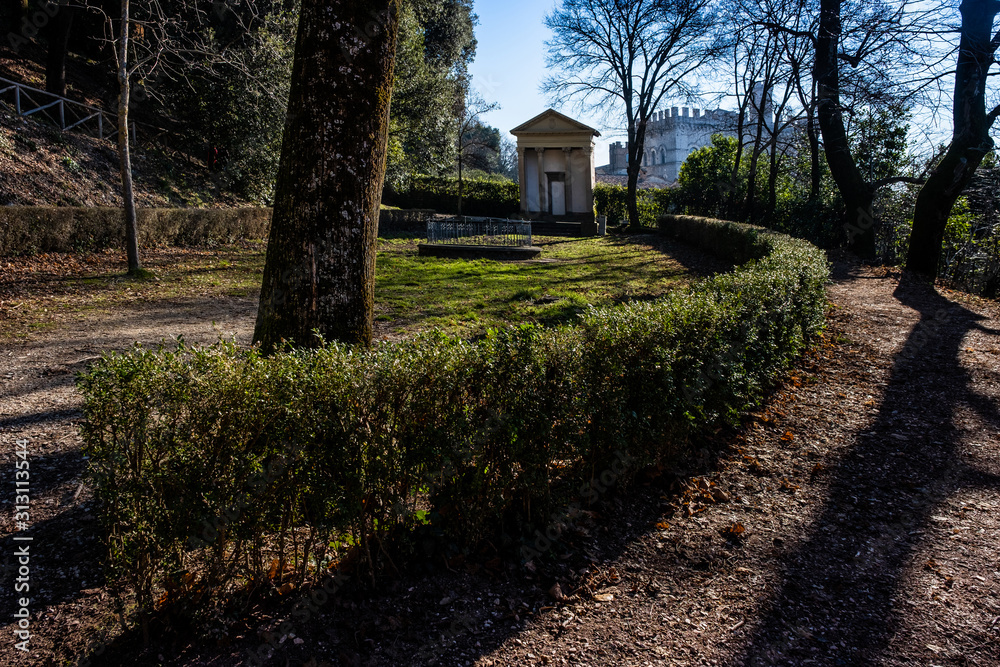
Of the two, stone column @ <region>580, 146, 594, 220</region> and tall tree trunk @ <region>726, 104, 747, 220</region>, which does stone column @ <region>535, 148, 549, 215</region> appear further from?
tall tree trunk @ <region>726, 104, 747, 220</region>

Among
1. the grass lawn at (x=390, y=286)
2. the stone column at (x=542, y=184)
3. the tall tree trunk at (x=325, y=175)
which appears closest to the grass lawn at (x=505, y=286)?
the grass lawn at (x=390, y=286)

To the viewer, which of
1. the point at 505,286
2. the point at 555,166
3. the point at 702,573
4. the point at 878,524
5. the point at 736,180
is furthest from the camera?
the point at 555,166

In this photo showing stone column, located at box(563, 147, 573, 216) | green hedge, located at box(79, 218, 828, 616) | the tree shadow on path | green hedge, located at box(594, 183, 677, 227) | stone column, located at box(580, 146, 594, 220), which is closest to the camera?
green hedge, located at box(79, 218, 828, 616)

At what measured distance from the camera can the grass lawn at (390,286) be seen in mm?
8188

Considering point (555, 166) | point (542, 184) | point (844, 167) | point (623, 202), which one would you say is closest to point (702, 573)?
point (844, 167)

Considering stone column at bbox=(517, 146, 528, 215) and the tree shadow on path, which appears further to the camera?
stone column at bbox=(517, 146, 528, 215)

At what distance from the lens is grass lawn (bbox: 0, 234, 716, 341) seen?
8.19 meters

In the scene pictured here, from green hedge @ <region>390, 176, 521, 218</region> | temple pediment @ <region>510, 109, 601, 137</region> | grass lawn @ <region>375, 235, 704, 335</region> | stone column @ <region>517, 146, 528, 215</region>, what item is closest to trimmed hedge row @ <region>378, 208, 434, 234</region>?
grass lawn @ <region>375, 235, 704, 335</region>

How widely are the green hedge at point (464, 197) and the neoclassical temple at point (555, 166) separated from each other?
1.20 metres

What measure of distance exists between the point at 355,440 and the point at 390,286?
873cm

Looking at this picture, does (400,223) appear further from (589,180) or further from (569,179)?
(589,180)

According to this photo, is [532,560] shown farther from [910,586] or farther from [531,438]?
[910,586]

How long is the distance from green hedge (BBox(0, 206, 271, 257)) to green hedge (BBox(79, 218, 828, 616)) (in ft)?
31.8

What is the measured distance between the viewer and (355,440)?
264cm
